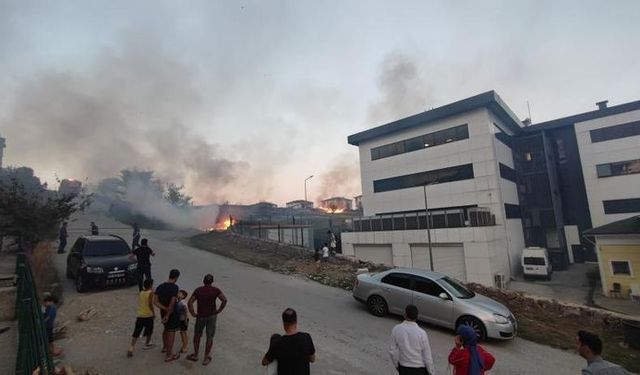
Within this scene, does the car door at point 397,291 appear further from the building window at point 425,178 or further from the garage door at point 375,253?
the building window at point 425,178

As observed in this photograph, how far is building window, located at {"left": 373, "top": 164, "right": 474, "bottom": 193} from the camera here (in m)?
26.6

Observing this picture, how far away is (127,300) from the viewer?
30.9 feet

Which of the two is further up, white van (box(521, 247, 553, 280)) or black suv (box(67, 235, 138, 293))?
black suv (box(67, 235, 138, 293))

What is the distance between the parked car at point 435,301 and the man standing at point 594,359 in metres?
4.89

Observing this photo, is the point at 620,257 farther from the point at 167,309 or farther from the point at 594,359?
the point at 167,309

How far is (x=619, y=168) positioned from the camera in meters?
28.0

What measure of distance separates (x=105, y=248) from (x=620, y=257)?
88.2 ft

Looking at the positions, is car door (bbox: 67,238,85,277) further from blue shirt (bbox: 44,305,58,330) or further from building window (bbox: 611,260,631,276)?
building window (bbox: 611,260,631,276)

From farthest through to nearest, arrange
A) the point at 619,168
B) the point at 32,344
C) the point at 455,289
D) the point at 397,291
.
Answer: the point at 619,168
the point at 397,291
the point at 455,289
the point at 32,344

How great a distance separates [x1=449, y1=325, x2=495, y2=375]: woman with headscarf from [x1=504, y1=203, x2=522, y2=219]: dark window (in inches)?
996

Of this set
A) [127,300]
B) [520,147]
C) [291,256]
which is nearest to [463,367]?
[127,300]

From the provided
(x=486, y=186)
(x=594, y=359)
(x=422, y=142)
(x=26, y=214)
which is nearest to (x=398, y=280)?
(x=594, y=359)

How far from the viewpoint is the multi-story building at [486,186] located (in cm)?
2380

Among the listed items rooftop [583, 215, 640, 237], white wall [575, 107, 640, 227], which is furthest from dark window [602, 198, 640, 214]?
rooftop [583, 215, 640, 237]
